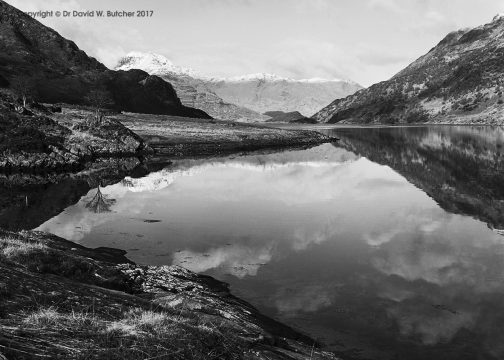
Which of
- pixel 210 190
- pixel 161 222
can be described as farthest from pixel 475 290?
pixel 210 190

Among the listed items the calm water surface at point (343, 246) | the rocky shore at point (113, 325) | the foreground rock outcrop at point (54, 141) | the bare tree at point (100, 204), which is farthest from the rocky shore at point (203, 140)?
the rocky shore at point (113, 325)

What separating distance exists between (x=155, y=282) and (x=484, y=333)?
46.7 ft

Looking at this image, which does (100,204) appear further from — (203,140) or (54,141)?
(203,140)

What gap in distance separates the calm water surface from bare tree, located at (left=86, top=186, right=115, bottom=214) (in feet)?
1.55

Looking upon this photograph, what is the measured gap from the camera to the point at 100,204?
1795 inches

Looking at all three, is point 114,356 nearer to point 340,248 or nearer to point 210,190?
point 340,248

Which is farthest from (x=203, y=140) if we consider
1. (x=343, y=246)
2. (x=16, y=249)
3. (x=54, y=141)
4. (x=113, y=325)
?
(x=113, y=325)

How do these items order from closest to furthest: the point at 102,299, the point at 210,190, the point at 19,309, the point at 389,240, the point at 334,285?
the point at 19,309 < the point at 102,299 < the point at 334,285 < the point at 389,240 < the point at 210,190

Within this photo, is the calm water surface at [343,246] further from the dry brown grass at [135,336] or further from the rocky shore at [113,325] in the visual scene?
the dry brown grass at [135,336]

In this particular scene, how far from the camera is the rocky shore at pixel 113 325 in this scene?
8.98 meters

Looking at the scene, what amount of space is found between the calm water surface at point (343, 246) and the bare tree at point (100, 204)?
1.55 feet

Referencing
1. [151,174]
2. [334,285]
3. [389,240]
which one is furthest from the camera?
[151,174]

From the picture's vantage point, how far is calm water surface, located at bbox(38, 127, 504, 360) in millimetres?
18609

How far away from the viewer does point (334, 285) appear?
22984 mm
